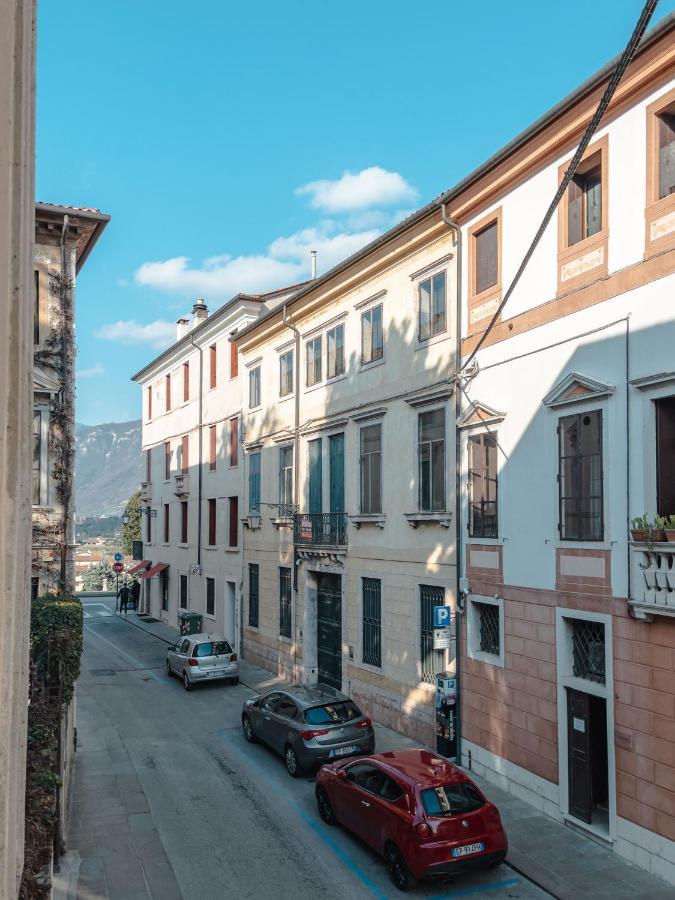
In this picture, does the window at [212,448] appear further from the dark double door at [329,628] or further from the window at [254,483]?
the dark double door at [329,628]

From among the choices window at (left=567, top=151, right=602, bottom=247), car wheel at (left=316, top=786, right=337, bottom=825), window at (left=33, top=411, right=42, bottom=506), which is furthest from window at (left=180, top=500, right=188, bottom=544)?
window at (left=567, top=151, right=602, bottom=247)

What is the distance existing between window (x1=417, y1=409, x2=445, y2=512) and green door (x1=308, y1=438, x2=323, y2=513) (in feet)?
18.0

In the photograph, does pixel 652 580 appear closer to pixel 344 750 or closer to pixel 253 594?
pixel 344 750

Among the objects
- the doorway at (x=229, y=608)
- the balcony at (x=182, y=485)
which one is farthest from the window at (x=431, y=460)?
the balcony at (x=182, y=485)

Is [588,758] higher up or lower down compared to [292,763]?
higher up

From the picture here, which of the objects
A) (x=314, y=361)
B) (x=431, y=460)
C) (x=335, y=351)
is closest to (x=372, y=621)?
(x=431, y=460)

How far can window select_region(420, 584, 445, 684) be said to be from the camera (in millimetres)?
16547

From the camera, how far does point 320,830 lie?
12875 mm

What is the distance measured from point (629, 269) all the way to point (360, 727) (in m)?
10.0

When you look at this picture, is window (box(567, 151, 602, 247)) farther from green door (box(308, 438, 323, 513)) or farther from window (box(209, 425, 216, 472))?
window (box(209, 425, 216, 472))

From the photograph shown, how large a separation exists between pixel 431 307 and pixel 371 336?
9.79 ft

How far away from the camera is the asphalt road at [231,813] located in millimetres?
10906

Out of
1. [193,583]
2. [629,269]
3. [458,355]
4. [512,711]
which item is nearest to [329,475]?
[458,355]

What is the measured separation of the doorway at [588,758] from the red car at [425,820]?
2221 millimetres
